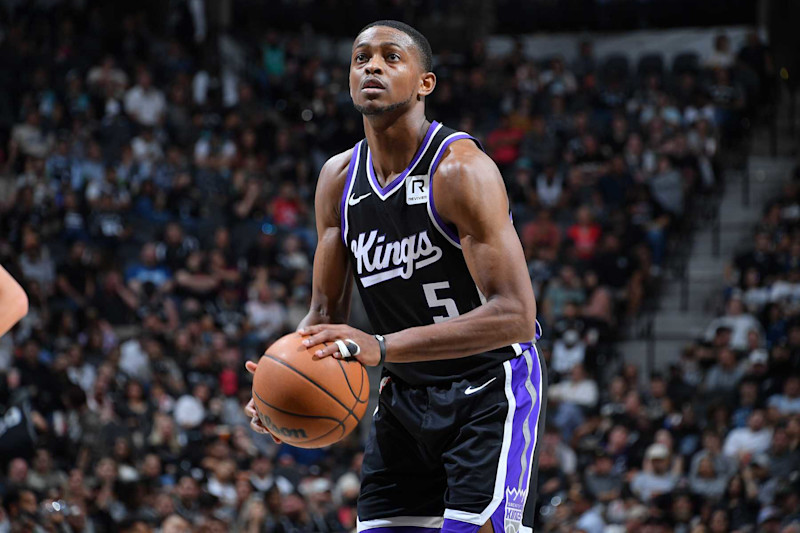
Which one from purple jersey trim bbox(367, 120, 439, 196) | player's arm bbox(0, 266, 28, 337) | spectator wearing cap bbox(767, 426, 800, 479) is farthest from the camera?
spectator wearing cap bbox(767, 426, 800, 479)

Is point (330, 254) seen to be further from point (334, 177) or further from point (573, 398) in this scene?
point (573, 398)

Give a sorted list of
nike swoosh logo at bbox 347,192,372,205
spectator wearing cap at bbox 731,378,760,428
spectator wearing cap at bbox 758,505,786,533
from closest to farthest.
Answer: nike swoosh logo at bbox 347,192,372,205 → spectator wearing cap at bbox 758,505,786,533 → spectator wearing cap at bbox 731,378,760,428

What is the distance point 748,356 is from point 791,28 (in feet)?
24.4

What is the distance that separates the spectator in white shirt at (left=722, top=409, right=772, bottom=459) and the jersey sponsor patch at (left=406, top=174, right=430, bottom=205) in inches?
270

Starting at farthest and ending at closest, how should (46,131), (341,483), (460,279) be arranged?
(46,131) < (341,483) < (460,279)

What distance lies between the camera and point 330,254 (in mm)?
4336

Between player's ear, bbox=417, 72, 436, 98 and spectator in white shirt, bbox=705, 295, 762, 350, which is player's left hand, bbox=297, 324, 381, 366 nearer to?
player's ear, bbox=417, 72, 436, 98

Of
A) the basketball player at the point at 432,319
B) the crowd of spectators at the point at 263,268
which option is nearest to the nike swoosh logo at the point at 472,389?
the basketball player at the point at 432,319

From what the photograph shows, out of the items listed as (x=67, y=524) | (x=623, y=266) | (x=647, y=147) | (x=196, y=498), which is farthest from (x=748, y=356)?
(x=67, y=524)

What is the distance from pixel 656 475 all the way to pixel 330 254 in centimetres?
655

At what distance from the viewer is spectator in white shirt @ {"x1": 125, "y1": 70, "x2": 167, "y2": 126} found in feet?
49.7

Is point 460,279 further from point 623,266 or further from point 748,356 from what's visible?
point 623,266

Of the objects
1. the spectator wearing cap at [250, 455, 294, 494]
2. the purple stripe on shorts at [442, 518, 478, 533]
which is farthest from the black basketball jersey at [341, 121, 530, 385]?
the spectator wearing cap at [250, 455, 294, 494]

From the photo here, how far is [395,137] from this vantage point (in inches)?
160
